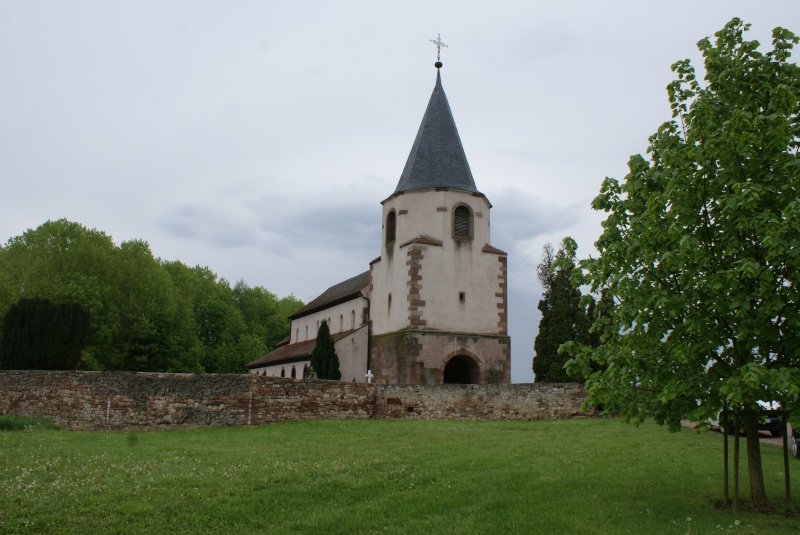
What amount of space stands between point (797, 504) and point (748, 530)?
189 centimetres

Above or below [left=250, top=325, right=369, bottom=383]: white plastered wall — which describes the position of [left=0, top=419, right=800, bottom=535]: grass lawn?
below

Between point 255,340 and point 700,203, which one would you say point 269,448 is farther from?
point 255,340

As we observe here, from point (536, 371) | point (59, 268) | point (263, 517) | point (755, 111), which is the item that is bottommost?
point (263, 517)

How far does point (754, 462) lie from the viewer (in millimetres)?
9031

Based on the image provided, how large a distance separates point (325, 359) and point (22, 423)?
16.5 m

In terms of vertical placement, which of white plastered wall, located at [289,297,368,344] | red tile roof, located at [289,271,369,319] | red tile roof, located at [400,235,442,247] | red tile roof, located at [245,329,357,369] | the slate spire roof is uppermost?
the slate spire roof

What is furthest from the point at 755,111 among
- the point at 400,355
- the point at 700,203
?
the point at 400,355

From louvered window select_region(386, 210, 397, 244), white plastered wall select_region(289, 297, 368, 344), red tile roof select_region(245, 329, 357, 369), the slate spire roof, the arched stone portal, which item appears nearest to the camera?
the arched stone portal

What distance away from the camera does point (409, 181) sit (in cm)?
3341

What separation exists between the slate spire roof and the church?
0.17 feet

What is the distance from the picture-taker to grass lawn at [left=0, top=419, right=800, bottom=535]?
8156 millimetres

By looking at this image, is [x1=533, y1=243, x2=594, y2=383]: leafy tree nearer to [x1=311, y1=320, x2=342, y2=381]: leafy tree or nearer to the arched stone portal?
the arched stone portal

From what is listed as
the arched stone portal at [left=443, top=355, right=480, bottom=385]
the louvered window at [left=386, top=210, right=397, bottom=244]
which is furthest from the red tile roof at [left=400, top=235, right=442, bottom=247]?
the arched stone portal at [left=443, top=355, right=480, bottom=385]

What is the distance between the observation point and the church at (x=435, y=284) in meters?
30.7
